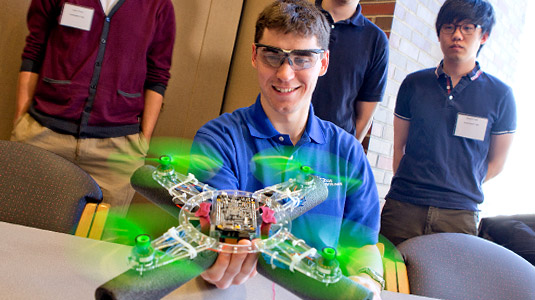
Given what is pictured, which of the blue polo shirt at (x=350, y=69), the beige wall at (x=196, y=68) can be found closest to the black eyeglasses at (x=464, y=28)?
the blue polo shirt at (x=350, y=69)

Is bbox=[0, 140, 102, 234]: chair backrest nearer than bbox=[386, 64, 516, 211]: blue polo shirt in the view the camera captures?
Yes

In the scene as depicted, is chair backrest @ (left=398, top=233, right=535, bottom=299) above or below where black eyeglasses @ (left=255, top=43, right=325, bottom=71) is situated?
below

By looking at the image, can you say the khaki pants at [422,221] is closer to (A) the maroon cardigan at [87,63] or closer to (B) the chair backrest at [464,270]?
(B) the chair backrest at [464,270]

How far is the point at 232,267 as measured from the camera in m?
0.62

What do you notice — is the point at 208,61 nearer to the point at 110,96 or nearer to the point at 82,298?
the point at 110,96

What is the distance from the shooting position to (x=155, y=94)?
65.4 inches

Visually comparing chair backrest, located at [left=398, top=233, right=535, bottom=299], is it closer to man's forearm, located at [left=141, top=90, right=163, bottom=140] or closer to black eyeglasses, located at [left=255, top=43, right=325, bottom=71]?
black eyeglasses, located at [left=255, top=43, right=325, bottom=71]

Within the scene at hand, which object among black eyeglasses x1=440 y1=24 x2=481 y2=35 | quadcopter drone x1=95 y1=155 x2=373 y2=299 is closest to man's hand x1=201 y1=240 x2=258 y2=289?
quadcopter drone x1=95 y1=155 x2=373 y2=299

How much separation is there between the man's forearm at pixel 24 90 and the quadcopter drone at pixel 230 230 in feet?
3.87

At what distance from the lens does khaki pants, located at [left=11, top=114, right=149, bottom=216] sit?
1.52m

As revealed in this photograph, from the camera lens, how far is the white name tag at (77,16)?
149cm

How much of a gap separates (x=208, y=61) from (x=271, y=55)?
0.92m

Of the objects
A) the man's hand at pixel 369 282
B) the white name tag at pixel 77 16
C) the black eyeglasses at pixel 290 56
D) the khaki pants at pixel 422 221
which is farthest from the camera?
the khaki pants at pixel 422 221

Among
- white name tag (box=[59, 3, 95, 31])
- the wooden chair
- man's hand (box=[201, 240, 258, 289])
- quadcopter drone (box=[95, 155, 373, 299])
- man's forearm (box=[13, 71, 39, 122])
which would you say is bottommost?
the wooden chair
